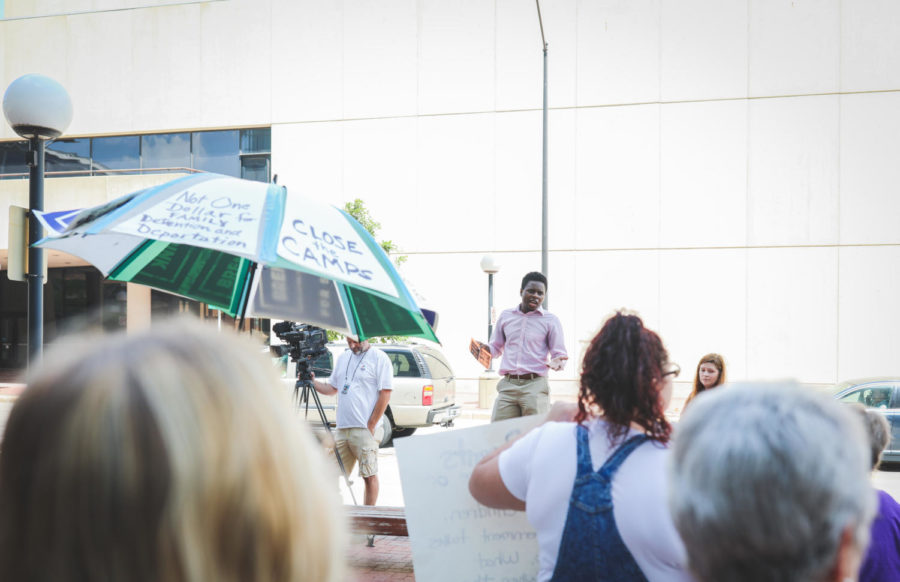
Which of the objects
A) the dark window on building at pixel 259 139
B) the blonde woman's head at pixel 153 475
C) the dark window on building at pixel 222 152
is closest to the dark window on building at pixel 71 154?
the dark window on building at pixel 222 152

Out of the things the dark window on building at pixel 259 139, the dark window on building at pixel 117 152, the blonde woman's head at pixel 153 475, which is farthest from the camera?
the dark window on building at pixel 117 152

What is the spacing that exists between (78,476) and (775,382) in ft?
3.27

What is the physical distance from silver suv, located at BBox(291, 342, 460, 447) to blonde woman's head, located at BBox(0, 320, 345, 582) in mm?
11016

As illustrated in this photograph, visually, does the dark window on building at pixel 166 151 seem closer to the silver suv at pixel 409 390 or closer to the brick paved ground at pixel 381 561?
the silver suv at pixel 409 390

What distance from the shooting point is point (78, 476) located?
76cm

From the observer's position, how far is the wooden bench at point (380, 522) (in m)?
4.88

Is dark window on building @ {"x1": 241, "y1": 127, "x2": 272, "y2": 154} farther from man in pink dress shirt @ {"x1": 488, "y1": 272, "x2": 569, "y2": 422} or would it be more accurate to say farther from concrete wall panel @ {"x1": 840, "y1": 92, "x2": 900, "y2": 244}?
man in pink dress shirt @ {"x1": 488, "y1": 272, "x2": 569, "y2": 422}

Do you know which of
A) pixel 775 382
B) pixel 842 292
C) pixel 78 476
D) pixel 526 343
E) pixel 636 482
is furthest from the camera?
pixel 842 292

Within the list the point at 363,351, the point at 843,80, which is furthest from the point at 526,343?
the point at 843,80

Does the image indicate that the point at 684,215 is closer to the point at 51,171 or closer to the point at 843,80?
the point at 843,80

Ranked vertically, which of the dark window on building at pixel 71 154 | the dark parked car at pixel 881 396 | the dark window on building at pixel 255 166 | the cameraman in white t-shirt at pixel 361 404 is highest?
the dark window on building at pixel 71 154

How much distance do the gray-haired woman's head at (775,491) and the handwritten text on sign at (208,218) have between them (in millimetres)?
1894

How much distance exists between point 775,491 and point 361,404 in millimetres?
5713

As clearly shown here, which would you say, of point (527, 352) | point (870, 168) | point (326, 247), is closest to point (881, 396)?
point (527, 352)
